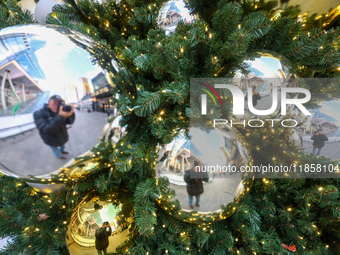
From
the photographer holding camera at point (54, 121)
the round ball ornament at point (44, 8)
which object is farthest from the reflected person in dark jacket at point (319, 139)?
the round ball ornament at point (44, 8)

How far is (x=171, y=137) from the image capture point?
1.48 feet

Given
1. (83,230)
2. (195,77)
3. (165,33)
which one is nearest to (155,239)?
(83,230)

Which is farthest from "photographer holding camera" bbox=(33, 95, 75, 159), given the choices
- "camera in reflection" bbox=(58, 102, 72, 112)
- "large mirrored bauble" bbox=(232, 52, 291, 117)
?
"large mirrored bauble" bbox=(232, 52, 291, 117)

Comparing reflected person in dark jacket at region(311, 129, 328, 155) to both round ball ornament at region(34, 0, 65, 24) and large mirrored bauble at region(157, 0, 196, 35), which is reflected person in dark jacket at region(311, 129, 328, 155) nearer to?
large mirrored bauble at region(157, 0, 196, 35)

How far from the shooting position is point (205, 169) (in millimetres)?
423

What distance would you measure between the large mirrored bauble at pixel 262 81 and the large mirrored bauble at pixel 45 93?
1.02 feet

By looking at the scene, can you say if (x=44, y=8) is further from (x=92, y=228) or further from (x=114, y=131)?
(x=92, y=228)

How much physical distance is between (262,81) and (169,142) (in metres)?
0.26

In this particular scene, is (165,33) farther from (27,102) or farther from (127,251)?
(127,251)

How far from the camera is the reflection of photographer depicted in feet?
1.59

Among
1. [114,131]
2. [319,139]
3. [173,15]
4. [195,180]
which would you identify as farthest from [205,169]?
[173,15]

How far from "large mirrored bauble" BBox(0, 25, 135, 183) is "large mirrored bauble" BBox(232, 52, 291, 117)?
31cm

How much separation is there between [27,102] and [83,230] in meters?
0.35

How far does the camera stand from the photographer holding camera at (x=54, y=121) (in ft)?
1.05
